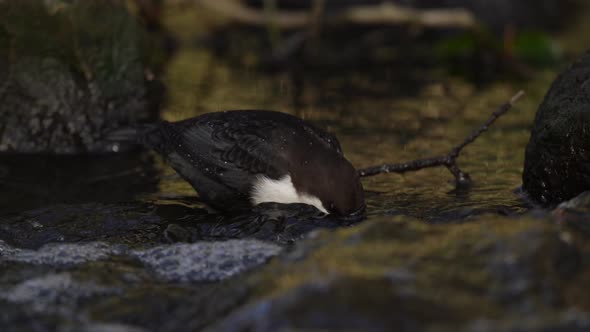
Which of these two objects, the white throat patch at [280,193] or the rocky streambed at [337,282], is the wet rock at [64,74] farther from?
the rocky streambed at [337,282]

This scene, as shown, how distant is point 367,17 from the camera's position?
33.9ft

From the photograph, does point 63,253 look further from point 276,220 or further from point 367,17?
point 367,17

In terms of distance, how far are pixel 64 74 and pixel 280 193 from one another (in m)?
2.54

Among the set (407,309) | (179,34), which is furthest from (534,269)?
(179,34)

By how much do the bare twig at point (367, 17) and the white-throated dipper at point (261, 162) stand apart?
19.3 feet

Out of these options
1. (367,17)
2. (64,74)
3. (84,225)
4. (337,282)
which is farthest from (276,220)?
(367,17)

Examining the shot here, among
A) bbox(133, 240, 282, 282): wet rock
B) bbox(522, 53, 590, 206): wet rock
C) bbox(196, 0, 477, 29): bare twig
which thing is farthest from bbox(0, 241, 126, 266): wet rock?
bbox(196, 0, 477, 29): bare twig

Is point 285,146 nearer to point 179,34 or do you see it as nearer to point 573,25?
point 179,34

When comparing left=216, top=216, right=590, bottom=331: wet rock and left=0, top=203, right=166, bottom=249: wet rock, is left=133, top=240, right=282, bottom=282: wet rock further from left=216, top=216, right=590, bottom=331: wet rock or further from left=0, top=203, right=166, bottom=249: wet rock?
left=216, top=216, right=590, bottom=331: wet rock

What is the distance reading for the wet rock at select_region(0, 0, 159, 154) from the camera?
5766 millimetres

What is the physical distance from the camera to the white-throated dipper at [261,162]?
4.03 m

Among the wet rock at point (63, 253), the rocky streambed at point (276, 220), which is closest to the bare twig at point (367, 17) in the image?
the rocky streambed at point (276, 220)

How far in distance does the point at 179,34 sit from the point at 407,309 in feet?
32.9

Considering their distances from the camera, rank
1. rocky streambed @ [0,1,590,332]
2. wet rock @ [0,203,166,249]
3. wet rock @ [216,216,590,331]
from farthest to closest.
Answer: wet rock @ [0,203,166,249] < rocky streambed @ [0,1,590,332] < wet rock @ [216,216,590,331]
